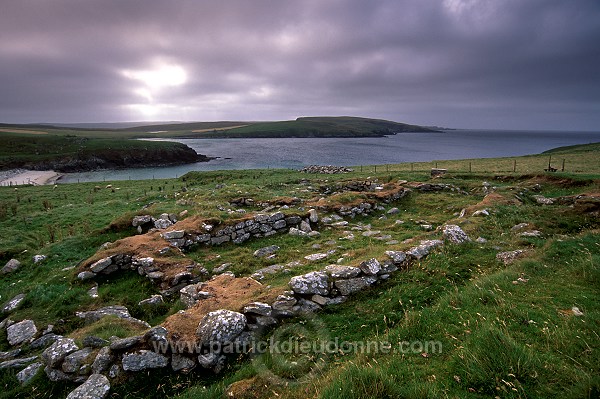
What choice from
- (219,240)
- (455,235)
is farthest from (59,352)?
(455,235)

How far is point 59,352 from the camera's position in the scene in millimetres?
7617

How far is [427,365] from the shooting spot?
214 inches

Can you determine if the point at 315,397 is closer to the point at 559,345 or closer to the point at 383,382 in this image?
the point at 383,382

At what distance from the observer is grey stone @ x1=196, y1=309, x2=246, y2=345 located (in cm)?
752

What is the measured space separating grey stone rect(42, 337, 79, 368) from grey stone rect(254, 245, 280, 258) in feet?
25.5

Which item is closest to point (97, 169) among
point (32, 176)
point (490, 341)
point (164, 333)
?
point (32, 176)

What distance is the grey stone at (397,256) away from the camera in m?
10.5

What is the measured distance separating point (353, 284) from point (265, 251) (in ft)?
20.7

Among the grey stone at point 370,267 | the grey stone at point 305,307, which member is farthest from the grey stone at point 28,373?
the grey stone at point 370,267

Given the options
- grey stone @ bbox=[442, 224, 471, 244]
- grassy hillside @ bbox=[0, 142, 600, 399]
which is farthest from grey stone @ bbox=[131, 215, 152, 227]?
grey stone @ bbox=[442, 224, 471, 244]

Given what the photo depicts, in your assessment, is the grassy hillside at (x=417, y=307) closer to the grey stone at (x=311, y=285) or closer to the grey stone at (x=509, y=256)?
the grey stone at (x=509, y=256)

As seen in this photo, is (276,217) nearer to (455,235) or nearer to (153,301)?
(153,301)

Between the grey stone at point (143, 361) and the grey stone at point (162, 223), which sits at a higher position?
the grey stone at point (162, 223)

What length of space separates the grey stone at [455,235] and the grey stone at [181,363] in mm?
10519
